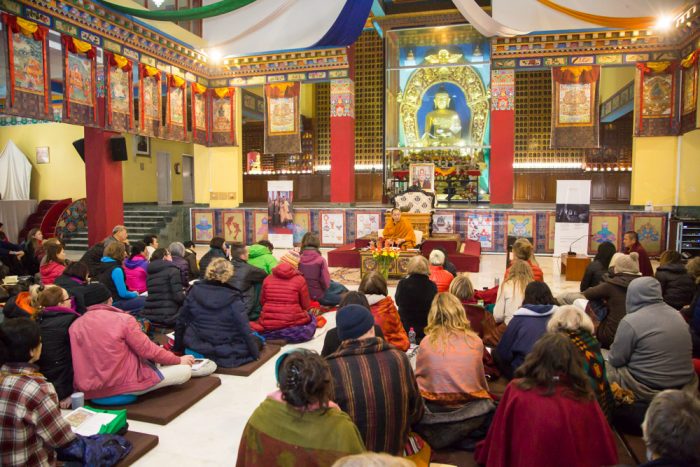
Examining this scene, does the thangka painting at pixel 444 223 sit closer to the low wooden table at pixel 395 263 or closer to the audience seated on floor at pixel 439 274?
the low wooden table at pixel 395 263

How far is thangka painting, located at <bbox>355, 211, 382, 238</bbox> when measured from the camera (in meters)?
14.0

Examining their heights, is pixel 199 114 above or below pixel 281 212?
above

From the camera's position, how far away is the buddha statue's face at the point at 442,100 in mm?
17391

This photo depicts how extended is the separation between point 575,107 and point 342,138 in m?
6.24

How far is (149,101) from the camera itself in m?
12.7

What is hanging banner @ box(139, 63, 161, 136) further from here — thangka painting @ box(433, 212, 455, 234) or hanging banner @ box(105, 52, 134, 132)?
thangka painting @ box(433, 212, 455, 234)

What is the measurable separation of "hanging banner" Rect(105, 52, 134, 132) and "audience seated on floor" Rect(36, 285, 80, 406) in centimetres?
874

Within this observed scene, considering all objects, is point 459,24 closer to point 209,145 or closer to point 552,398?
point 209,145

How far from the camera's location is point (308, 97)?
19.4 meters

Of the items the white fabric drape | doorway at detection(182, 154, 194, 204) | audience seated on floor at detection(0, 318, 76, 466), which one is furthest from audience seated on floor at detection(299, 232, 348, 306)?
doorway at detection(182, 154, 194, 204)

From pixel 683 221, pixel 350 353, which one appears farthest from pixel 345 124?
pixel 350 353

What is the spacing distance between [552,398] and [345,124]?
1309 cm

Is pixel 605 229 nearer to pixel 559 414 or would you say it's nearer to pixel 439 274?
pixel 439 274

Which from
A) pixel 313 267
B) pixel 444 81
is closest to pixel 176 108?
pixel 444 81
